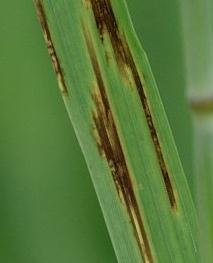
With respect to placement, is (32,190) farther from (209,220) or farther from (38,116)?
(209,220)

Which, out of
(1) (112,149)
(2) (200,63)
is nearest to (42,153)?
(1) (112,149)

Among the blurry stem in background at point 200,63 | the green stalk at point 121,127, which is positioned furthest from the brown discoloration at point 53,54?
the blurry stem in background at point 200,63

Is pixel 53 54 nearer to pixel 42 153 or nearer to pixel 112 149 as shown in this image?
pixel 112 149

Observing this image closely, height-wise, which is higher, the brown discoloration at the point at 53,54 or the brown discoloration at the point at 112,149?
the brown discoloration at the point at 53,54

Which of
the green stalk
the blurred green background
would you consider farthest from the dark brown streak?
the blurred green background

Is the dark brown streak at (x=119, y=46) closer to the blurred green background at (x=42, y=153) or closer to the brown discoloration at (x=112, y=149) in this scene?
the brown discoloration at (x=112, y=149)

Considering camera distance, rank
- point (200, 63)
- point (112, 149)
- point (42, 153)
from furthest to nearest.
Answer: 1. point (42, 153)
2. point (112, 149)
3. point (200, 63)

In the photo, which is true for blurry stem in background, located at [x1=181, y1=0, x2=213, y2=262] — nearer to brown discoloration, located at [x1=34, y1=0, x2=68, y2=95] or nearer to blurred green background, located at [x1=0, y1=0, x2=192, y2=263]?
brown discoloration, located at [x1=34, y1=0, x2=68, y2=95]
